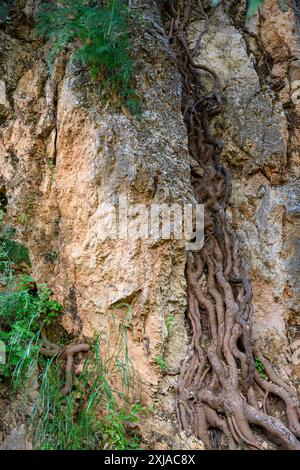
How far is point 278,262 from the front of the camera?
12.4 ft

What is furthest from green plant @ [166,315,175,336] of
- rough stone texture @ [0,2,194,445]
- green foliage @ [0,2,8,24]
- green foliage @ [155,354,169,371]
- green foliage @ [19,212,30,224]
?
green foliage @ [0,2,8,24]

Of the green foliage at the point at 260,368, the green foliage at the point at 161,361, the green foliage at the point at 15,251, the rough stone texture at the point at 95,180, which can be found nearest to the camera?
the green foliage at the point at 161,361

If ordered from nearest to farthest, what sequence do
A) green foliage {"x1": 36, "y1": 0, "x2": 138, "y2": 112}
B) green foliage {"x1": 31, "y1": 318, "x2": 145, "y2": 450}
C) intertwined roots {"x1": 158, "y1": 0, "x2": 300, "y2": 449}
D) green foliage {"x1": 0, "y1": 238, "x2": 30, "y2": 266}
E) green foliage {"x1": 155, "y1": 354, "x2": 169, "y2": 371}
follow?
green foliage {"x1": 31, "y1": 318, "x2": 145, "y2": 450}, intertwined roots {"x1": 158, "y1": 0, "x2": 300, "y2": 449}, green foliage {"x1": 155, "y1": 354, "x2": 169, "y2": 371}, green foliage {"x1": 36, "y1": 0, "x2": 138, "y2": 112}, green foliage {"x1": 0, "y1": 238, "x2": 30, "y2": 266}

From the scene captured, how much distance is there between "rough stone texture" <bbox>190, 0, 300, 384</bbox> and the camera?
12.0 ft

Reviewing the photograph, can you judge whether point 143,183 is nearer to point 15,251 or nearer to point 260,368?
point 15,251

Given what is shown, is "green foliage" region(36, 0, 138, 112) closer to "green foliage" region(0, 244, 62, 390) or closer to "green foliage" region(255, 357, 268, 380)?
"green foliage" region(0, 244, 62, 390)

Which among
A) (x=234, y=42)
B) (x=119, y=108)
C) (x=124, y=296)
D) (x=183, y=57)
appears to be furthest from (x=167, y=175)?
(x=234, y=42)

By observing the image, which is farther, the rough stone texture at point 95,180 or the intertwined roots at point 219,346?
the rough stone texture at point 95,180

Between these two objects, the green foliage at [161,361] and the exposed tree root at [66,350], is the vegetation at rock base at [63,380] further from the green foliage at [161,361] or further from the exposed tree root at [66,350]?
the green foliage at [161,361]

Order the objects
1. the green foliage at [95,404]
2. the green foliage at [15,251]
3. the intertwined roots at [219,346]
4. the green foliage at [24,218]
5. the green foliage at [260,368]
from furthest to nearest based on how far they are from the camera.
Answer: the green foliage at [24,218], the green foliage at [15,251], the green foliage at [260,368], the intertwined roots at [219,346], the green foliage at [95,404]

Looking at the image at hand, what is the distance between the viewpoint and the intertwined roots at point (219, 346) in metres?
2.74

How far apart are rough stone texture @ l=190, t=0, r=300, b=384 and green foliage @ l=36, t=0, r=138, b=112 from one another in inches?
58.9

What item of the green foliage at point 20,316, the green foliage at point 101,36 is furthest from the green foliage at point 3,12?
the green foliage at point 20,316

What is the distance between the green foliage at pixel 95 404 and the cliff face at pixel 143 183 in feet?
0.38
